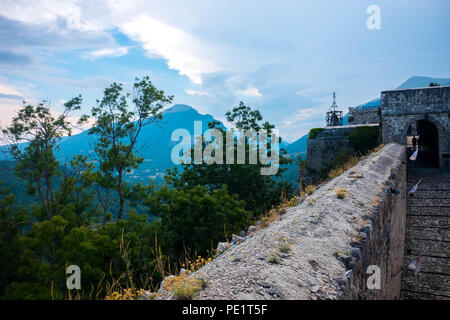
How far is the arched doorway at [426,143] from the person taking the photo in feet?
68.2

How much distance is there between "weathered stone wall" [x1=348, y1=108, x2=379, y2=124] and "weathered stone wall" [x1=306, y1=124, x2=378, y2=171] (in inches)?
554

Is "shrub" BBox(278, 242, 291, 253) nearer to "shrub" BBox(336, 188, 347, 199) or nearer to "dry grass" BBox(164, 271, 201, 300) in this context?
"dry grass" BBox(164, 271, 201, 300)

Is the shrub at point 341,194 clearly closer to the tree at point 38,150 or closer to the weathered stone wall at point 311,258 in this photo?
the weathered stone wall at point 311,258

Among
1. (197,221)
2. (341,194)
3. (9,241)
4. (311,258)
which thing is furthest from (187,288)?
(9,241)

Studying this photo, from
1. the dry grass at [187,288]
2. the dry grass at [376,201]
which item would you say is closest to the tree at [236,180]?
the dry grass at [376,201]

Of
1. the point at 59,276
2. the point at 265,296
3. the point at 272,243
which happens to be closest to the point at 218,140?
the point at 59,276

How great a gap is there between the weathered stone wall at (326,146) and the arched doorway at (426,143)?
5.67 metres

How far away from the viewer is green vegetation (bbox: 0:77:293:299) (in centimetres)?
1150

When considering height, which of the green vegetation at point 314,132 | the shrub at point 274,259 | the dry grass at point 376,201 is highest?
the green vegetation at point 314,132

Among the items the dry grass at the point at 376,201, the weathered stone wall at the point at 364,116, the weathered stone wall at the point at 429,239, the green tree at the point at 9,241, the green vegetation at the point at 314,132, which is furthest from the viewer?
the weathered stone wall at the point at 364,116

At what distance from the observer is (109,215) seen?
20.5m
